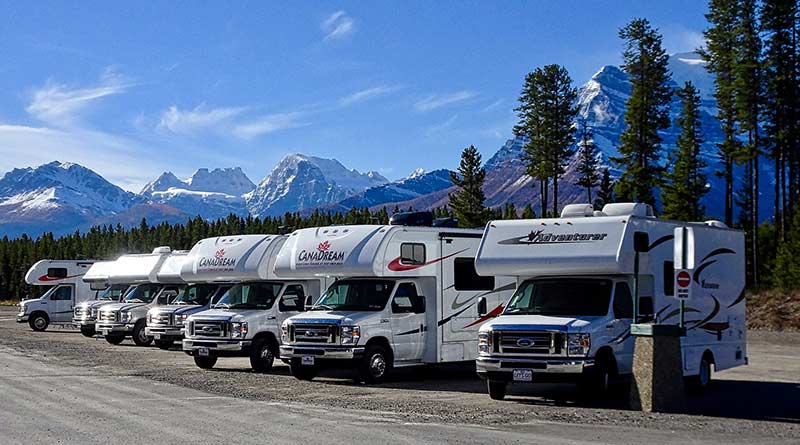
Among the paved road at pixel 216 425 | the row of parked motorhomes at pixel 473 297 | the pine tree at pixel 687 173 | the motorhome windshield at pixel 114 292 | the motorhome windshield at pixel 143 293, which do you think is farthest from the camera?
the pine tree at pixel 687 173

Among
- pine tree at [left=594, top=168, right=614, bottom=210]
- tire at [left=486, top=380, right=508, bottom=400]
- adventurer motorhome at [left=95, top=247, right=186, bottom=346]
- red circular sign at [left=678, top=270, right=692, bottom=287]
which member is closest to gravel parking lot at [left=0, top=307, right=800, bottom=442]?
tire at [left=486, top=380, right=508, bottom=400]

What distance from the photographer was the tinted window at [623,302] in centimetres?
1628

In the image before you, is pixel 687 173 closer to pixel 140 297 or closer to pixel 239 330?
pixel 140 297

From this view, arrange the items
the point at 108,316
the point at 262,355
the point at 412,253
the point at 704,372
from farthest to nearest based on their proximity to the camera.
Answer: the point at 108,316 < the point at 262,355 < the point at 412,253 < the point at 704,372

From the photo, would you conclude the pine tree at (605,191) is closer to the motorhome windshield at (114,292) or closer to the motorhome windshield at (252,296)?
the motorhome windshield at (114,292)

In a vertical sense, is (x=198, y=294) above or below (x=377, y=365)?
above

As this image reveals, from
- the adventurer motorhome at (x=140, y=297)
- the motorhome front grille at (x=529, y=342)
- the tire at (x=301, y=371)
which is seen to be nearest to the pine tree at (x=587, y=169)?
the adventurer motorhome at (x=140, y=297)

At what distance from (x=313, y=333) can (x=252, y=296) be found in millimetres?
4512

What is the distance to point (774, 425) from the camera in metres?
13.7

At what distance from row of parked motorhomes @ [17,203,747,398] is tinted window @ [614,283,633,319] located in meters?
0.03

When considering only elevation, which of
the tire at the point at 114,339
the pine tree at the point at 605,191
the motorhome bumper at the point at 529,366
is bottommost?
the tire at the point at 114,339

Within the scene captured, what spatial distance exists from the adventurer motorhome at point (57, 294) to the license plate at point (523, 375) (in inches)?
1214

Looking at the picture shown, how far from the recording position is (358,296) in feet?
66.1

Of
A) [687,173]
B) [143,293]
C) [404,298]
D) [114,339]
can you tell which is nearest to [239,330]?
[404,298]
